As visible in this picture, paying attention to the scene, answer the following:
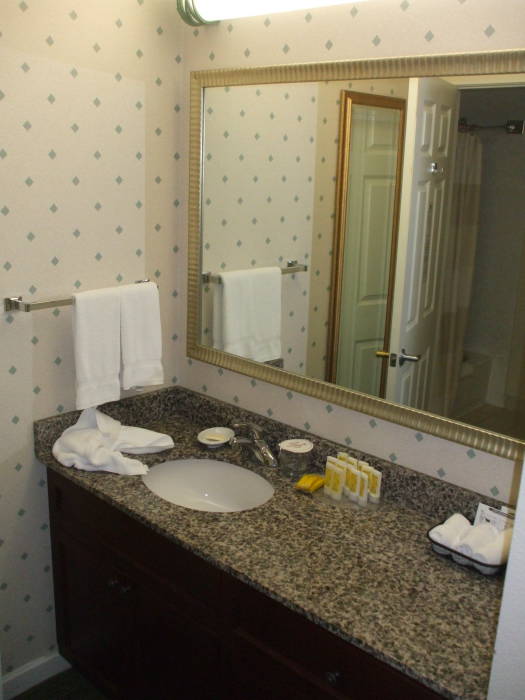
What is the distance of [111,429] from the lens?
2090 millimetres

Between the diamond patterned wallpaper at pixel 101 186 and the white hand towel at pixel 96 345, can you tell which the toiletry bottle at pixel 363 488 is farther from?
the white hand towel at pixel 96 345

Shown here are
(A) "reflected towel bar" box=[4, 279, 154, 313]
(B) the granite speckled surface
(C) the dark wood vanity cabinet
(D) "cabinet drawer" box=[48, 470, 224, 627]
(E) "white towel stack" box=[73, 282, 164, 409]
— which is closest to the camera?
(B) the granite speckled surface

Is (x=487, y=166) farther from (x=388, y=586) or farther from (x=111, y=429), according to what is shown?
(x=111, y=429)

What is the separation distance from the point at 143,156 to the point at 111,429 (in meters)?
0.83

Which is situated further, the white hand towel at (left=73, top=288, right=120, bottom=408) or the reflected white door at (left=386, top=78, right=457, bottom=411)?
the white hand towel at (left=73, top=288, right=120, bottom=408)

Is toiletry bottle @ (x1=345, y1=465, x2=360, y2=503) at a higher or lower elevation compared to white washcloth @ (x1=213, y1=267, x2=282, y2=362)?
lower

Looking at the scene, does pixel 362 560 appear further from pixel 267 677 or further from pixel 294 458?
pixel 294 458

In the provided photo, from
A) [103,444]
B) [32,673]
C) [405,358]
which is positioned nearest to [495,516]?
[405,358]

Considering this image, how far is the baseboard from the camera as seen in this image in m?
2.16

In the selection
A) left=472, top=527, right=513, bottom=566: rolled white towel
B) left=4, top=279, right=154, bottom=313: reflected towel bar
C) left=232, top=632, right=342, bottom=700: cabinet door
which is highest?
left=4, top=279, right=154, bottom=313: reflected towel bar

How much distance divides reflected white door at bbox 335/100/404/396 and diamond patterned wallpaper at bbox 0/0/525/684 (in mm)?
135

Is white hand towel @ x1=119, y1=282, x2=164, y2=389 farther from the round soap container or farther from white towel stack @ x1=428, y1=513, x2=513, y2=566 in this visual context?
white towel stack @ x1=428, y1=513, x2=513, y2=566

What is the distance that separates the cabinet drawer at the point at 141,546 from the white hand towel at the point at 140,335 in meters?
0.37

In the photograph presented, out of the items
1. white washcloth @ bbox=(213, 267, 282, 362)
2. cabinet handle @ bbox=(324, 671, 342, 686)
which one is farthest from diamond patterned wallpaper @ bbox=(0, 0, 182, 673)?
cabinet handle @ bbox=(324, 671, 342, 686)
